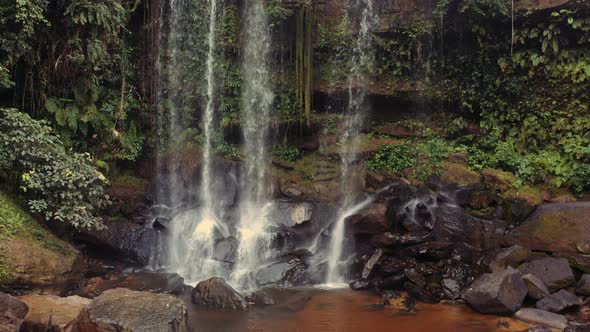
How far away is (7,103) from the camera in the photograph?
11.8m

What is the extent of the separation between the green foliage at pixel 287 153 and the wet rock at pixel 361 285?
17.8 feet

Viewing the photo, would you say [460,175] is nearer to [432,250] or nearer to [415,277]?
[432,250]

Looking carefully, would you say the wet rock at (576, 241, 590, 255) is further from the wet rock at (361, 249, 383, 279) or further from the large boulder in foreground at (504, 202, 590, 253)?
the wet rock at (361, 249, 383, 279)

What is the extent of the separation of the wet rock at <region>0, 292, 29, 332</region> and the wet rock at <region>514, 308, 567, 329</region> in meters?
8.64

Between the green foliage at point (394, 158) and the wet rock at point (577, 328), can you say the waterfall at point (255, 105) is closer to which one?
the green foliage at point (394, 158)

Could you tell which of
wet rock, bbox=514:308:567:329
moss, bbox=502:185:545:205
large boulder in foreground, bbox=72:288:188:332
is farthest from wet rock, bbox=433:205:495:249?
large boulder in foreground, bbox=72:288:188:332

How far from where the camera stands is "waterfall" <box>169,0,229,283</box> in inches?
476

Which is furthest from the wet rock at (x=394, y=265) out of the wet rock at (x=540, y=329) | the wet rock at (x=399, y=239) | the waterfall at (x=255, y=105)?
the waterfall at (x=255, y=105)

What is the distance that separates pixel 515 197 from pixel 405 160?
3.34 metres

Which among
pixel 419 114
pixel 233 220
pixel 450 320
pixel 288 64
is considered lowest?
pixel 450 320

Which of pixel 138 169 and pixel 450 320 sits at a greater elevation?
pixel 138 169

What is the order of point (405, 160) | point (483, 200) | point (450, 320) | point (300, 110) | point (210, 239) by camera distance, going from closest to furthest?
1. point (450, 320)
2. point (483, 200)
3. point (210, 239)
4. point (405, 160)
5. point (300, 110)

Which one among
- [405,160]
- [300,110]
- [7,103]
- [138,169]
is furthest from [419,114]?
[7,103]

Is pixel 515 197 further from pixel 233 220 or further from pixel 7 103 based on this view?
pixel 7 103
